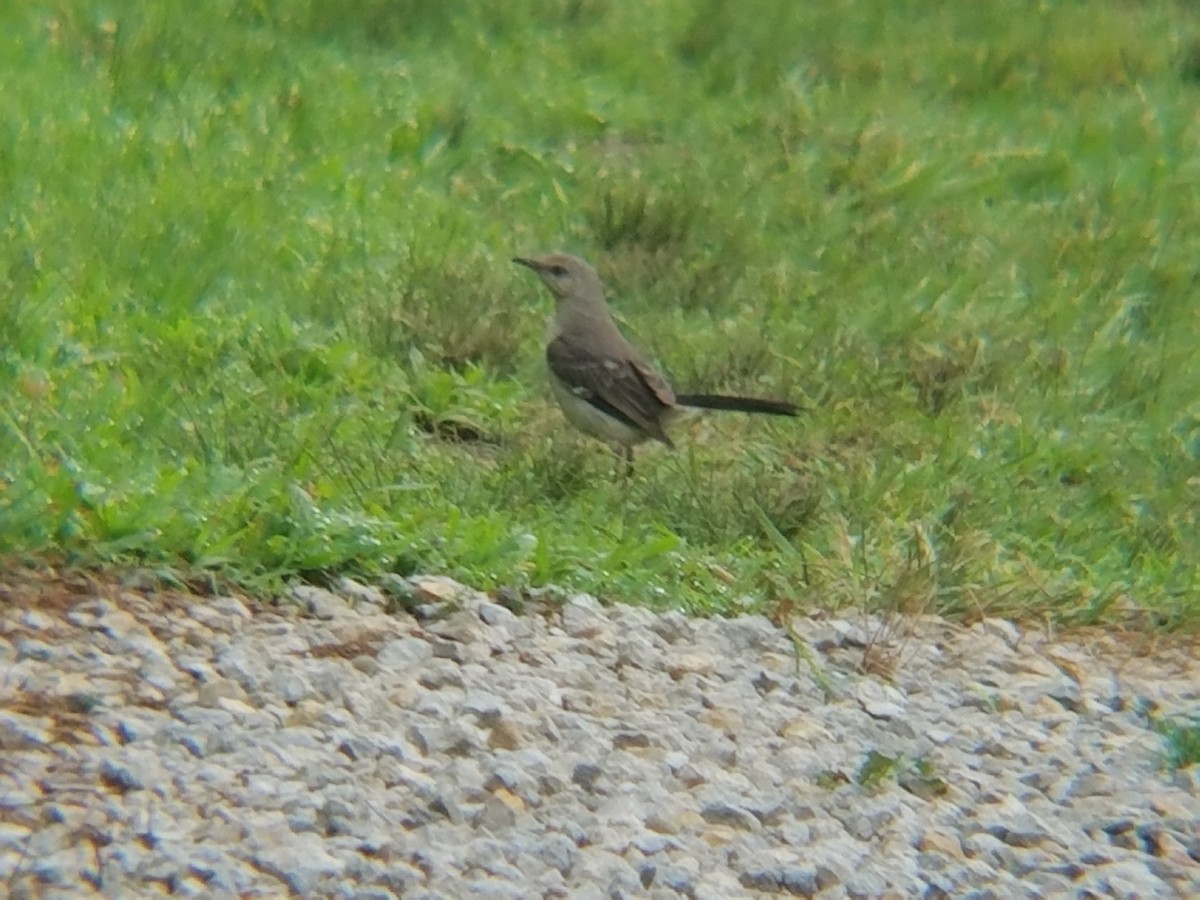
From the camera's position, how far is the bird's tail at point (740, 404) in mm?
7820

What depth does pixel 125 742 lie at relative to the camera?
4543mm

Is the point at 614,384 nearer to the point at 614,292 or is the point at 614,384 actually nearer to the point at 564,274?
the point at 564,274

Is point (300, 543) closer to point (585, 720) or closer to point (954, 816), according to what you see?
point (585, 720)

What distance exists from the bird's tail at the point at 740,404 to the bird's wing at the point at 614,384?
9 cm

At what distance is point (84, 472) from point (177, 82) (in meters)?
4.97

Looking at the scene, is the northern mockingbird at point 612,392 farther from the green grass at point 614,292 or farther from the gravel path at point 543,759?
the gravel path at point 543,759

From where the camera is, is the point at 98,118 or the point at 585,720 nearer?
the point at 585,720

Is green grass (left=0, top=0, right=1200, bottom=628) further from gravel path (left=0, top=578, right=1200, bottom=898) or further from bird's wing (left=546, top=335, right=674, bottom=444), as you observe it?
gravel path (left=0, top=578, right=1200, bottom=898)

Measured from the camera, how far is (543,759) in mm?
4898

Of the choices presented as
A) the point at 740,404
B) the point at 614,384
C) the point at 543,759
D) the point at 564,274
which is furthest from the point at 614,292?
the point at 543,759

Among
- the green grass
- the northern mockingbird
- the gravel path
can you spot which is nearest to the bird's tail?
the northern mockingbird

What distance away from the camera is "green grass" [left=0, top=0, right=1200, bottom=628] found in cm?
633

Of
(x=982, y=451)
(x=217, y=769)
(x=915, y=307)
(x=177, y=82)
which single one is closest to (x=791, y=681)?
(x=217, y=769)

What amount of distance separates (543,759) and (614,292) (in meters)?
5.18
